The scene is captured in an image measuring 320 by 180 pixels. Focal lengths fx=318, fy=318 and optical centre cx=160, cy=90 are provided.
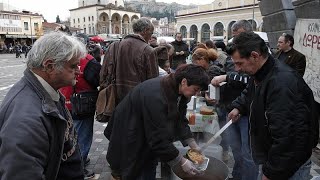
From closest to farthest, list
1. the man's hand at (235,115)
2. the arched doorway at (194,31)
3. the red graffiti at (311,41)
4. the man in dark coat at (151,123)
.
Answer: the man in dark coat at (151,123) < the man's hand at (235,115) < the red graffiti at (311,41) < the arched doorway at (194,31)

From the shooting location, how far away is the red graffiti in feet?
16.1

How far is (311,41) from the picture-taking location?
5141mm

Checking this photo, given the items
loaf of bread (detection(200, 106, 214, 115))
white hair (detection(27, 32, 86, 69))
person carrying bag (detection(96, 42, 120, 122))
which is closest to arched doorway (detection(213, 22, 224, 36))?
loaf of bread (detection(200, 106, 214, 115))

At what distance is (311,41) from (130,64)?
10.2 feet

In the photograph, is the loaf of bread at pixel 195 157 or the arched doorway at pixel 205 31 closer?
the loaf of bread at pixel 195 157

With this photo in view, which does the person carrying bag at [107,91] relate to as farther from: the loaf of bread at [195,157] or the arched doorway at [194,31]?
the arched doorway at [194,31]

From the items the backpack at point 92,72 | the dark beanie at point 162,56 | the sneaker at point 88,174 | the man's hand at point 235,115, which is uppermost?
the dark beanie at point 162,56

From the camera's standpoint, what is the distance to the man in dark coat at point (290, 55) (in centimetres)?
507

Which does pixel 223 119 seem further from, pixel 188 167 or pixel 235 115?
pixel 188 167

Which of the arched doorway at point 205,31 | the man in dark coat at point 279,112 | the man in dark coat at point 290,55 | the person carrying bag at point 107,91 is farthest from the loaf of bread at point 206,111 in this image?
the arched doorway at point 205,31

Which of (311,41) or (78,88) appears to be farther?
(311,41)

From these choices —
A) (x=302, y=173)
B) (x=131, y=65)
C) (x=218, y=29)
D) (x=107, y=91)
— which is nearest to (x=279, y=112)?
(x=302, y=173)

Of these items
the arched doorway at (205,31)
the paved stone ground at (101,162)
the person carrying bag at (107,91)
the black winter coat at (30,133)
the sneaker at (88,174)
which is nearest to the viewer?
the black winter coat at (30,133)

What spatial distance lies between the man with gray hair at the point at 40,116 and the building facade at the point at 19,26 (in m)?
61.6
